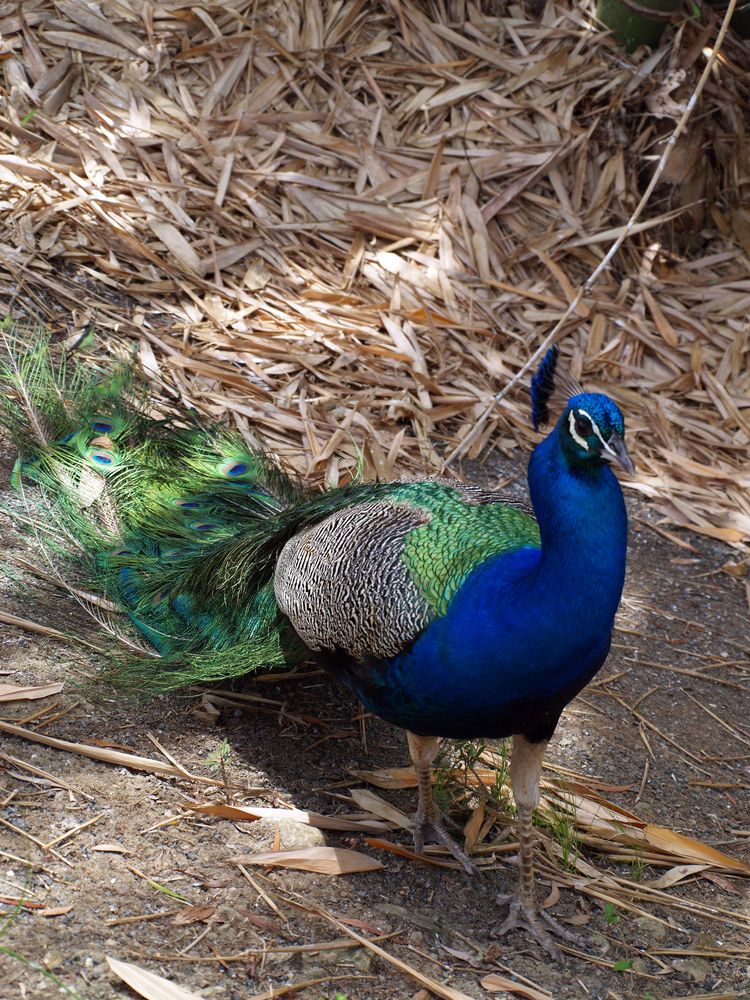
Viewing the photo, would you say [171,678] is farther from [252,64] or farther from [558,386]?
[252,64]

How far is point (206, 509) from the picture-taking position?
3072mm

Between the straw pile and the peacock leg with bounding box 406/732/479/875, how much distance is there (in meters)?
1.40

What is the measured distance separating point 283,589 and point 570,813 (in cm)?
85

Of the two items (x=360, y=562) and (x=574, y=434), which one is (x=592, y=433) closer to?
(x=574, y=434)

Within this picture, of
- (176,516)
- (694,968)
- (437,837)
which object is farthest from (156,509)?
(694,968)

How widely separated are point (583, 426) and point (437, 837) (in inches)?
44.5

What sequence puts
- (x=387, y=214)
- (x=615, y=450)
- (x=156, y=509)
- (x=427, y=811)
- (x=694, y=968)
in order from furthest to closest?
(x=387, y=214), (x=156, y=509), (x=427, y=811), (x=694, y=968), (x=615, y=450)

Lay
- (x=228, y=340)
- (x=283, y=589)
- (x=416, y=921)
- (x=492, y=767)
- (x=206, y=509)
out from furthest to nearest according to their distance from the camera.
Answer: (x=228, y=340), (x=206, y=509), (x=492, y=767), (x=283, y=589), (x=416, y=921)

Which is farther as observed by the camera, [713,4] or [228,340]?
[713,4]

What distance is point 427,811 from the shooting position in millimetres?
2561

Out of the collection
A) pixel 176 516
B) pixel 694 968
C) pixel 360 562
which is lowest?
pixel 694 968

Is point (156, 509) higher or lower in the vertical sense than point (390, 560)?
lower

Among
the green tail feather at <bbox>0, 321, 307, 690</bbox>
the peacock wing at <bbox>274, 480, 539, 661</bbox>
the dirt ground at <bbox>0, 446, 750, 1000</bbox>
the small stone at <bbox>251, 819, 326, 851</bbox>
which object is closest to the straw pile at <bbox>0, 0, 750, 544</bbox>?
the green tail feather at <bbox>0, 321, 307, 690</bbox>

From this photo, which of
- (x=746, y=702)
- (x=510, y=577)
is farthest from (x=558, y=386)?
A: (x=746, y=702)
